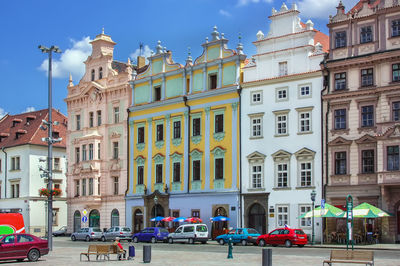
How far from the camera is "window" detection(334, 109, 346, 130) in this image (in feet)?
160

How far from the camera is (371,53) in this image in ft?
155

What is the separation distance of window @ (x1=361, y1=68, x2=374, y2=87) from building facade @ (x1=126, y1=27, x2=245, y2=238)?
36.4 ft

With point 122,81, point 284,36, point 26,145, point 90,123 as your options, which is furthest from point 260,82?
point 26,145

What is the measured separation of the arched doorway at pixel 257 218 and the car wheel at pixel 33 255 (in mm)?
23933

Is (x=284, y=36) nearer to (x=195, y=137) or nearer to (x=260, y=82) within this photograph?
(x=260, y=82)

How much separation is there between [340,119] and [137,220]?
2292cm

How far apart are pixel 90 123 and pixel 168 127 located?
1114 centimetres

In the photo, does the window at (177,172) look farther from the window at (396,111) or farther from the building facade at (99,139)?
the window at (396,111)

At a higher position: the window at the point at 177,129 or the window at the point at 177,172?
the window at the point at 177,129

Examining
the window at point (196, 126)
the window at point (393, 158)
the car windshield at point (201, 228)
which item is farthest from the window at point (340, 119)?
the window at point (196, 126)

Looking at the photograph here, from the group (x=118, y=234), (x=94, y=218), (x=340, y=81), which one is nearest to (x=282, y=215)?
(x=340, y=81)

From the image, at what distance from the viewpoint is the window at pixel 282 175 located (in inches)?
2032

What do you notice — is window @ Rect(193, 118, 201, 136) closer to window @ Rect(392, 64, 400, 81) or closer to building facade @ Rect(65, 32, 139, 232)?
building facade @ Rect(65, 32, 139, 232)

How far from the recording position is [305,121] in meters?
50.8
